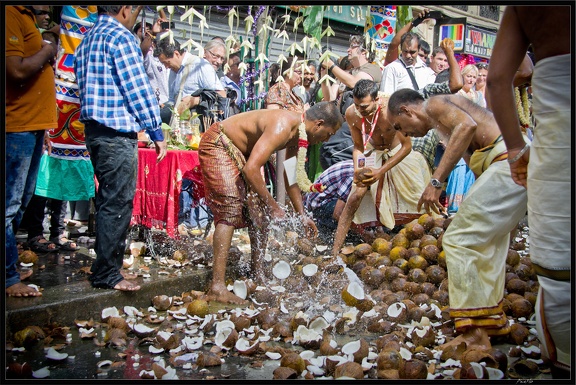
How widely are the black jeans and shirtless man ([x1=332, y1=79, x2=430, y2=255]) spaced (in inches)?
88.3

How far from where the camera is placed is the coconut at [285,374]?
2.77 m

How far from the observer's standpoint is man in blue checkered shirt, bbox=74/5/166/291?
3.87 m

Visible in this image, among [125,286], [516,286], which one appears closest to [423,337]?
[516,286]

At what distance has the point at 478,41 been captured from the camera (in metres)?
17.2

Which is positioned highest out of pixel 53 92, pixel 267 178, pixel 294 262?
pixel 53 92

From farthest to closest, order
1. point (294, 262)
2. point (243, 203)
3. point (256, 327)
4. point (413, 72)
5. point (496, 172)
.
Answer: point (413, 72) < point (294, 262) < point (243, 203) < point (256, 327) < point (496, 172)

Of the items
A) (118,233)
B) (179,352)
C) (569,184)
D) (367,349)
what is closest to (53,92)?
(118,233)

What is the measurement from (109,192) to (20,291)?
0.85m

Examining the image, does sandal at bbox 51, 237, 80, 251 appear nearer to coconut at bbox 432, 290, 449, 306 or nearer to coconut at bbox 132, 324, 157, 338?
coconut at bbox 132, 324, 157, 338

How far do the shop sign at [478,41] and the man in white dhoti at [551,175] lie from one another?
49.2 ft

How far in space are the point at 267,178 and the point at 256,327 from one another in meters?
3.70

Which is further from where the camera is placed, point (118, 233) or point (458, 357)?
point (118, 233)

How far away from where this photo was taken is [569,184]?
2.19m

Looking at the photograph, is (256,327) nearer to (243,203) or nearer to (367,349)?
(367,349)
